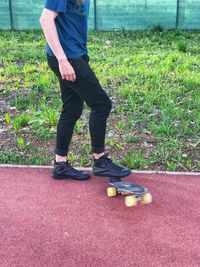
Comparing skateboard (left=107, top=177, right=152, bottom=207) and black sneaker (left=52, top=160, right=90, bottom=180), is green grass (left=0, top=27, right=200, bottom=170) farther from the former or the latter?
skateboard (left=107, top=177, right=152, bottom=207)

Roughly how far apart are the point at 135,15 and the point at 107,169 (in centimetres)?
1023

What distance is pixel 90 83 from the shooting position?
351 centimetres

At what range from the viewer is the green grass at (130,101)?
462cm

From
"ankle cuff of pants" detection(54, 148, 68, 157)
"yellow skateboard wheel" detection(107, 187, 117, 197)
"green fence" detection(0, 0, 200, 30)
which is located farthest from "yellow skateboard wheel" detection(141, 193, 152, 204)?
"green fence" detection(0, 0, 200, 30)

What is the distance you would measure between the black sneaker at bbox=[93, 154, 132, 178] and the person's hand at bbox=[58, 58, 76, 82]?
0.79 m

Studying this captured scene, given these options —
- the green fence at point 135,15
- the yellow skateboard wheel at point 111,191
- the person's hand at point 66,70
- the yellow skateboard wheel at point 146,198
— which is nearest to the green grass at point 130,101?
the yellow skateboard wheel at point 111,191

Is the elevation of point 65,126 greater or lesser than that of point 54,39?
lesser

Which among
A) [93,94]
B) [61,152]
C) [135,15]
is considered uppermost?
[93,94]

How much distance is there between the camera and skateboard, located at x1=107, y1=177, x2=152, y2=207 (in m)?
3.43

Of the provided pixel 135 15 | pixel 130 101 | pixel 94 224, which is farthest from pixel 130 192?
pixel 135 15

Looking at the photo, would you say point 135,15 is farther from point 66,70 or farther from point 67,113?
point 66,70

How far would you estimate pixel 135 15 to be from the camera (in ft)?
43.6

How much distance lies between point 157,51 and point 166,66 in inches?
61.9

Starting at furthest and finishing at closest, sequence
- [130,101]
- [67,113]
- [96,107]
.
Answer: [130,101]
[67,113]
[96,107]
